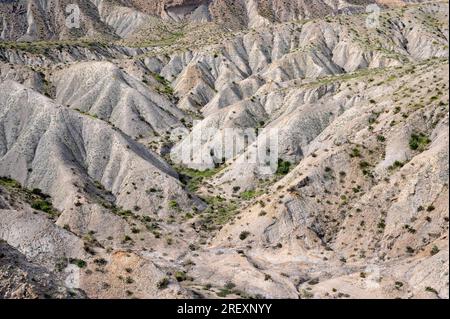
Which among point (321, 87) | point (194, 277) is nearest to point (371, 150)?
point (194, 277)

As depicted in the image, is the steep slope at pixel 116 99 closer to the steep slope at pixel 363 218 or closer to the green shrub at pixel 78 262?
the steep slope at pixel 363 218

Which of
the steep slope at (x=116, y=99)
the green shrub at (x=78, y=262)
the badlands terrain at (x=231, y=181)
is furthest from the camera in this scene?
the steep slope at (x=116, y=99)

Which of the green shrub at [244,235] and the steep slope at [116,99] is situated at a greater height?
the green shrub at [244,235]

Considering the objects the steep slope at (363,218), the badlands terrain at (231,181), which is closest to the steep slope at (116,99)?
the badlands terrain at (231,181)

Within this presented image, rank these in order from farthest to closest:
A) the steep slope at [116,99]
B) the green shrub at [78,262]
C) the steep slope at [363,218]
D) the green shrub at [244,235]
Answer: the steep slope at [116,99]
the green shrub at [244,235]
the steep slope at [363,218]
the green shrub at [78,262]

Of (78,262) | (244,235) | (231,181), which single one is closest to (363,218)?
(244,235)

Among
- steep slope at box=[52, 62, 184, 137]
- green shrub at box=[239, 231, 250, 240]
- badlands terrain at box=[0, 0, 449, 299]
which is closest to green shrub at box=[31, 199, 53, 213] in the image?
badlands terrain at box=[0, 0, 449, 299]

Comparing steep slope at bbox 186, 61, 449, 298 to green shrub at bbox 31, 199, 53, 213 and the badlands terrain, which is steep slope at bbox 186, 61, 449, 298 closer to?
the badlands terrain
